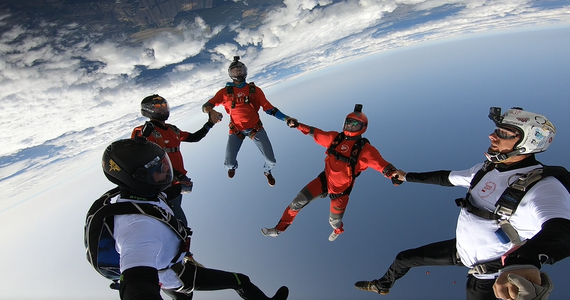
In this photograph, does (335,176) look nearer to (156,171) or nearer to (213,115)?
(213,115)

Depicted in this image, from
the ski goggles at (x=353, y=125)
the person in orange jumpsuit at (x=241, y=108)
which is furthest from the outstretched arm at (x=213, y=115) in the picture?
the ski goggles at (x=353, y=125)

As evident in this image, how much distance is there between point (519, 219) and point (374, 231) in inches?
1112

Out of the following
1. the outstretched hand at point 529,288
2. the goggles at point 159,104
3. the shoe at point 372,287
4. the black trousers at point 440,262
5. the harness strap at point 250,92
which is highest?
the goggles at point 159,104

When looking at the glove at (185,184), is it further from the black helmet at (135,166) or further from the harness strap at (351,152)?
the harness strap at (351,152)

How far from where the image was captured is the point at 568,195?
1572 mm

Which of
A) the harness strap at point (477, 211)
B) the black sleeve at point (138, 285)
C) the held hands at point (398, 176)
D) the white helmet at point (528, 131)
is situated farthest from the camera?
the held hands at point (398, 176)

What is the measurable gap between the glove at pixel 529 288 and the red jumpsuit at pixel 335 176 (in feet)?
7.57

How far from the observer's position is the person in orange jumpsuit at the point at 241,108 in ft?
14.8

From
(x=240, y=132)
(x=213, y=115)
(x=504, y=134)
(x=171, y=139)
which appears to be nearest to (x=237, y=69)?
(x=213, y=115)

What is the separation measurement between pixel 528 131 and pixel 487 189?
56 centimetres

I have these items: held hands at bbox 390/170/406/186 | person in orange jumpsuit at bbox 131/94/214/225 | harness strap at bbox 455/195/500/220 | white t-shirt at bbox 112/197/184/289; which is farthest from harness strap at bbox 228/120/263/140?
harness strap at bbox 455/195/500/220

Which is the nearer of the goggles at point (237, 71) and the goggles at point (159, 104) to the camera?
the goggles at point (159, 104)

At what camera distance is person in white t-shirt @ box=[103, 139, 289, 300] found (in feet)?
3.56

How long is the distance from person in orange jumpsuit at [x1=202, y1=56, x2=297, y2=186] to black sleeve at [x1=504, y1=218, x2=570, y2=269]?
334cm
